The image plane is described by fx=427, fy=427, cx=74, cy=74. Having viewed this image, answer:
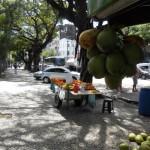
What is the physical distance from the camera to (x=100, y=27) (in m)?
1.91

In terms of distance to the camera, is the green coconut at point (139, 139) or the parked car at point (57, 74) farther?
the parked car at point (57, 74)

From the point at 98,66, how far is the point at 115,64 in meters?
0.09

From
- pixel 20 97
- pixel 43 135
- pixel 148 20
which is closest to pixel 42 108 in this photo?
pixel 20 97

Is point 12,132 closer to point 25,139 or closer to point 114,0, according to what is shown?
point 25,139

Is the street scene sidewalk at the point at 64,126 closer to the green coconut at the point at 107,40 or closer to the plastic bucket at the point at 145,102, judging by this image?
the plastic bucket at the point at 145,102

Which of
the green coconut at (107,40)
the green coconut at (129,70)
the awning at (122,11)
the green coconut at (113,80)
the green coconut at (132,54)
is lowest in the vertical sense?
the green coconut at (113,80)

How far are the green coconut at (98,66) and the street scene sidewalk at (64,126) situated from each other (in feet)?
25.1

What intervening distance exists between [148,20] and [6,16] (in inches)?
1671

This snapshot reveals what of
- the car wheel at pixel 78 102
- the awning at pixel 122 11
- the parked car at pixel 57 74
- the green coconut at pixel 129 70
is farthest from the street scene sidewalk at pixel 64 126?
the parked car at pixel 57 74

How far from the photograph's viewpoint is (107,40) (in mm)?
1727

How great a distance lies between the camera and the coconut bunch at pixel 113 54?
1733mm

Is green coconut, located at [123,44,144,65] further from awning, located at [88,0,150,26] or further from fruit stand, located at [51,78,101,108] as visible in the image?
fruit stand, located at [51,78,101,108]

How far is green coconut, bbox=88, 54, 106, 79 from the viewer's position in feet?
5.85

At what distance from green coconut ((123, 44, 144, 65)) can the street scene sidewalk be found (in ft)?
25.3
